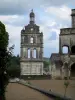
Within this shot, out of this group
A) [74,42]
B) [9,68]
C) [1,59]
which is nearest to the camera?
[1,59]

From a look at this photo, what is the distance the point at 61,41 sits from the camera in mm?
46344

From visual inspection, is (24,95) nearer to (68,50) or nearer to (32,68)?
(68,50)

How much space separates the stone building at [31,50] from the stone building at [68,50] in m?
40.0

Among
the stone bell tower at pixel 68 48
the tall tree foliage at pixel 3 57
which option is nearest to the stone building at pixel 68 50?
the stone bell tower at pixel 68 48

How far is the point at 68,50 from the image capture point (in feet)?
150

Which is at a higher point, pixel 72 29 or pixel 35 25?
pixel 35 25

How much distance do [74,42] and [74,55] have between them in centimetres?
151

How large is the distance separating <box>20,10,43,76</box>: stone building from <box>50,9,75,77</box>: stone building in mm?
40036

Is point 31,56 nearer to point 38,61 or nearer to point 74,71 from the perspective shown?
point 38,61

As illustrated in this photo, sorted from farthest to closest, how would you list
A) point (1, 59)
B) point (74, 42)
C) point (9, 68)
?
point (74, 42)
point (9, 68)
point (1, 59)

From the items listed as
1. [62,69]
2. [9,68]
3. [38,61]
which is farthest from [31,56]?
[9,68]

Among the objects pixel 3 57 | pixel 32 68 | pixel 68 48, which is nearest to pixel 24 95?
pixel 3 57

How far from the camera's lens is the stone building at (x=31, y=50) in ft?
286

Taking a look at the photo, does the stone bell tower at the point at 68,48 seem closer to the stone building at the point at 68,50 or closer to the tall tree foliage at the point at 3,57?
the stone building at the point at 68,50
